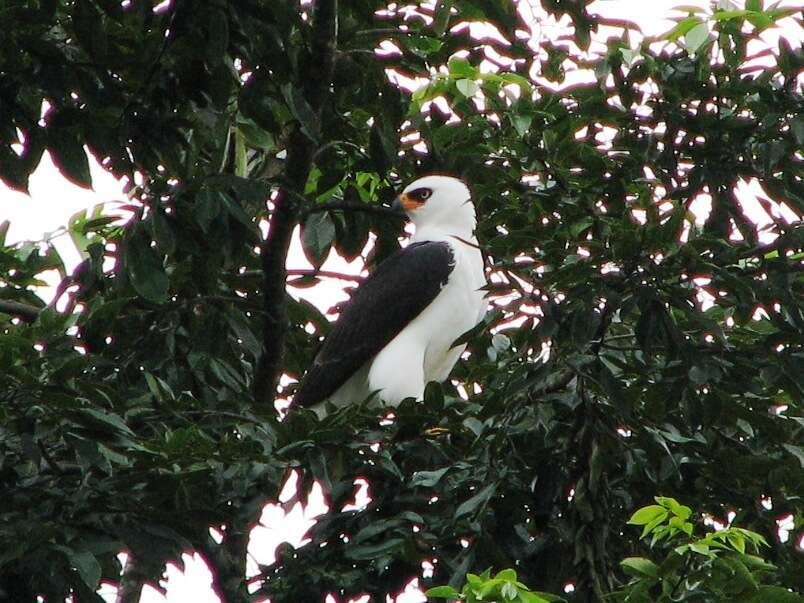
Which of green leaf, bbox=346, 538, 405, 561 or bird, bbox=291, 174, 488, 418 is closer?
green leaf, bbox=346, 538, 405, 561

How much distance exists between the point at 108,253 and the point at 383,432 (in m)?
1.45

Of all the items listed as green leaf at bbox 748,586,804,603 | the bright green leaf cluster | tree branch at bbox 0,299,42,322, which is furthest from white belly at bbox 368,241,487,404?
green leaf at bbox 748,586,804,603

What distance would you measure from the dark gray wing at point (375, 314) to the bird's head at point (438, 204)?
8.7 inches

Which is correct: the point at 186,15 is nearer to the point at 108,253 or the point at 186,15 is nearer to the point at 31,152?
the point at 31,152

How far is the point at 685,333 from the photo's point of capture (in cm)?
450

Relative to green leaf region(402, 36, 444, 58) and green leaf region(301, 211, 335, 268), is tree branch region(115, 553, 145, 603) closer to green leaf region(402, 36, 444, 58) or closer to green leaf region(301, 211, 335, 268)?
green leaf region(301, 211, 335, 268)

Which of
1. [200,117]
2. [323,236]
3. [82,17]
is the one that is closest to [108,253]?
[323,236]

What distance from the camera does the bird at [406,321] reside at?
650 centimetres

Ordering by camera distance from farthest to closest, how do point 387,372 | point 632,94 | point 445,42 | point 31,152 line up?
point 387,372 → point 445,42 → point 632,94 → point 31,152

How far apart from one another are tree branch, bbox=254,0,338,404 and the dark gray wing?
2.37 ft

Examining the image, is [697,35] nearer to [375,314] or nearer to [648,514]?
[648,514]

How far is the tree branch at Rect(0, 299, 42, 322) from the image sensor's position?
228 inches

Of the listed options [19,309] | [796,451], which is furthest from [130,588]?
[796,451]

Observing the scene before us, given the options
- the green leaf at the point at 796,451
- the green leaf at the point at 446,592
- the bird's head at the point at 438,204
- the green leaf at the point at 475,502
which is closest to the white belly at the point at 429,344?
the bird's head at the point at 438,204
